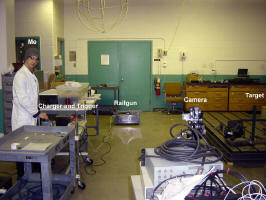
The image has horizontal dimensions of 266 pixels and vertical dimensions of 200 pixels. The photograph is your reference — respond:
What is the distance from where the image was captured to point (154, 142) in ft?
16.1

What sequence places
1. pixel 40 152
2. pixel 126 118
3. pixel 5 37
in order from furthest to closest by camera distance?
pixel 126 118 → pixel 5 37 → pixel 40 152

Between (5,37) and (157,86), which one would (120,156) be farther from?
(157,86)

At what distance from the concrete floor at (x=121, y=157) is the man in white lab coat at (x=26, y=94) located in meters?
1.03

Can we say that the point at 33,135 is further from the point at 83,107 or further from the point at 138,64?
the point at 138,64

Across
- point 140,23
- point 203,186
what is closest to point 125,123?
point 140,23

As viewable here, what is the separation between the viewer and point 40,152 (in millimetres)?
2117

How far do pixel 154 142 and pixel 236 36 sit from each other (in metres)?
4.51

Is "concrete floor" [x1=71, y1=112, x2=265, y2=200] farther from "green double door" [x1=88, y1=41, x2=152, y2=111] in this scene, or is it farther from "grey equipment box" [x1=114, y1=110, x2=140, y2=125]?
"green double door" [x1=88, y1=41, x2=152, y2=111]

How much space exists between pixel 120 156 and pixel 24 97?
181cm

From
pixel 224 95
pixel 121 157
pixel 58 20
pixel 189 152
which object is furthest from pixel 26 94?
pixel 224 95

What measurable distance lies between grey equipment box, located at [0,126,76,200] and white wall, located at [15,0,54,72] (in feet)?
13.8

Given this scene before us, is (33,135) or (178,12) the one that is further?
(178,12)

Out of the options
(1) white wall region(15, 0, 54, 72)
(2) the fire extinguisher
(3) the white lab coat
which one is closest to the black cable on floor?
(3) the white lab coat

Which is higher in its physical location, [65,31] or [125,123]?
[65,31]
